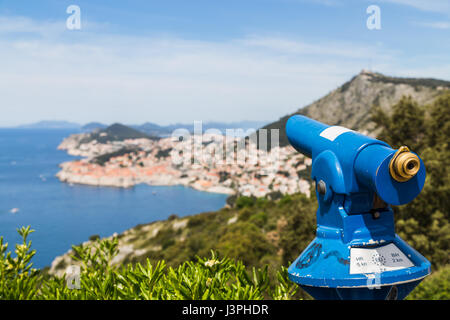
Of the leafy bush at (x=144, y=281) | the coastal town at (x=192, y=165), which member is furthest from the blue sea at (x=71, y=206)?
the leafy bush at (x=144, y=281)

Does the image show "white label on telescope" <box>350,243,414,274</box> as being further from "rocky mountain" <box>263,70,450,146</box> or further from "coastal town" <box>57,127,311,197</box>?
"rocky mountain" <box>263,70,450,146</box>

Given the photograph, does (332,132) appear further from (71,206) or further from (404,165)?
(71,206)

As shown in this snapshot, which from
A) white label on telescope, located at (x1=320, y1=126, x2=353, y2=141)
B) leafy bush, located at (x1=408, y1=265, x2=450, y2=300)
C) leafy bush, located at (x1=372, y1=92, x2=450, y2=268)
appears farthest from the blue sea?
white label on telescope, located at (x1=320, y1=126, x2=353, y2=141)

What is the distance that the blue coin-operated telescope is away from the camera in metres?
1.80

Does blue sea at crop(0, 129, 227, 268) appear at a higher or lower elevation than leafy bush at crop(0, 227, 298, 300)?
lower

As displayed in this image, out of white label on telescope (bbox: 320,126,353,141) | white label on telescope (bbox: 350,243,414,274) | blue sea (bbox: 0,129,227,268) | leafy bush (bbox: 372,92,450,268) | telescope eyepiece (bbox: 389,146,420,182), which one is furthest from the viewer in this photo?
blue sea (bbox: 0,129,227,268)

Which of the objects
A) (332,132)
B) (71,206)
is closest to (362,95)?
(71,206)

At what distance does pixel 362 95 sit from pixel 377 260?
315ft

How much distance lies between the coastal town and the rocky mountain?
20.8 m

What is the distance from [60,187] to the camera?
4272 inches

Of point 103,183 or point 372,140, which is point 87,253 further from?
point 103,183
